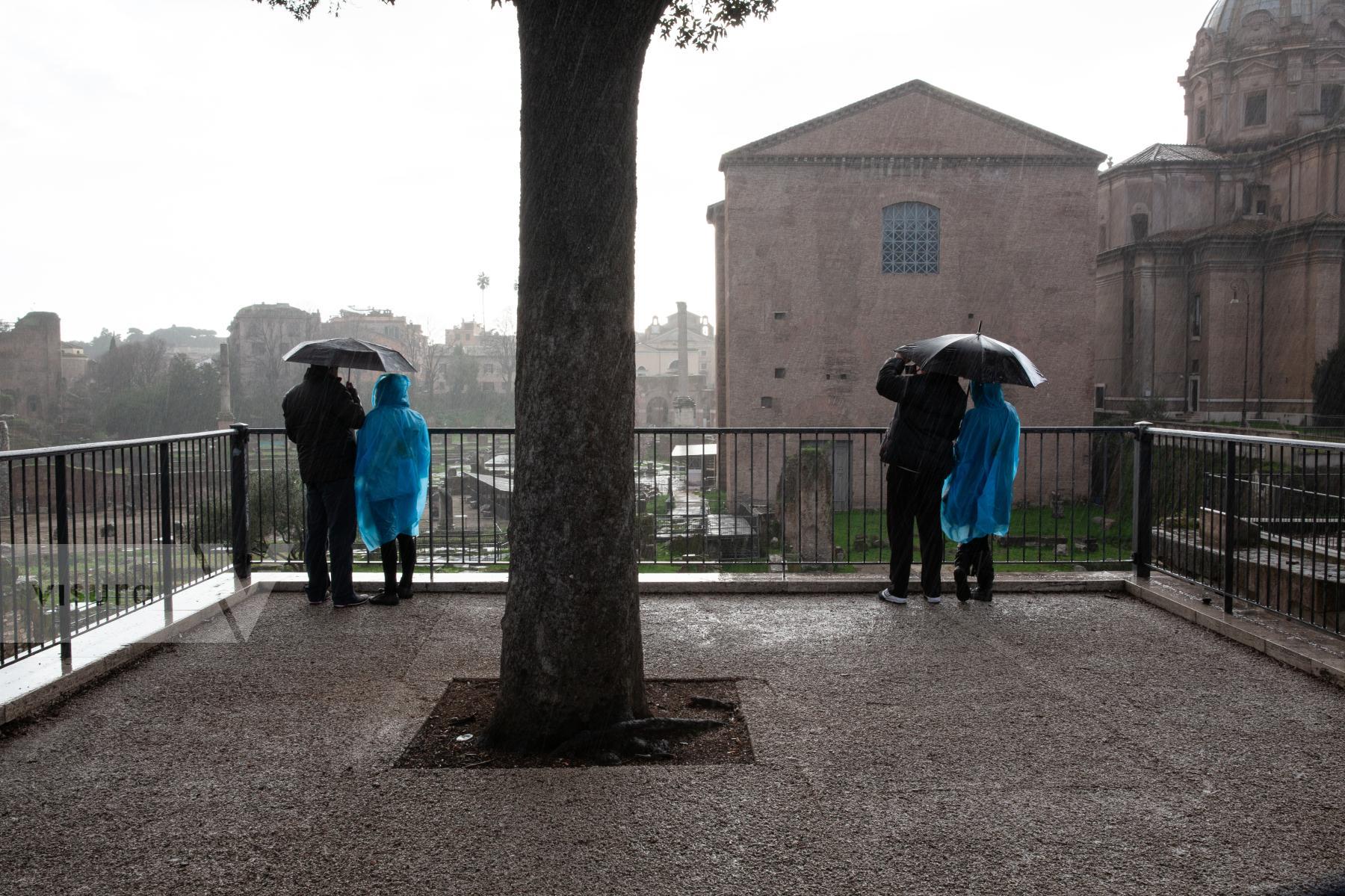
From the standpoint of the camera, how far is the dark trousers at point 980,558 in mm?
7387

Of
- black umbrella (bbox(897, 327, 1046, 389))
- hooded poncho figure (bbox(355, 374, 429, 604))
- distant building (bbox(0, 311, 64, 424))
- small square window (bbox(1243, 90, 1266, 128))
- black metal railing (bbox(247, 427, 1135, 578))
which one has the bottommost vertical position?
black metal railing (bbox(247, 427, 1135, 578))

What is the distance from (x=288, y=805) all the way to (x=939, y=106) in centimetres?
3336

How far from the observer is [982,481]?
7344mm

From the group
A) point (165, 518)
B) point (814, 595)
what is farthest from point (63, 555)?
point (814, 595)

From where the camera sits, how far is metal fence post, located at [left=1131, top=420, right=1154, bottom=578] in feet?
26.2

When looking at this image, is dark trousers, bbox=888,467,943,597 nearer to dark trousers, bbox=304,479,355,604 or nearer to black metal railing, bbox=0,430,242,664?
dark trousers, bbox=304,479,355,604

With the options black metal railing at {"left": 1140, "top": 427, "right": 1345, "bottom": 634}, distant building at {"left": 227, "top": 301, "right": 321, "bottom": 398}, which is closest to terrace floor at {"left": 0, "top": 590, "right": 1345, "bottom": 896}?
black metal railing at {"left": 1140, "top": 427, "right": 1345, "bottom": 634}

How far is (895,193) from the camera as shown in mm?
33156

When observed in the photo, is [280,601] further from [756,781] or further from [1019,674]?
[1019,674]

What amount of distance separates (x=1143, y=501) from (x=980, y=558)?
5.65ft

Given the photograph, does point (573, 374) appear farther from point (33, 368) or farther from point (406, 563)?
point (33, 368)

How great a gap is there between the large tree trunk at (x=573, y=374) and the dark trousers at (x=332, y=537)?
3.12 meters

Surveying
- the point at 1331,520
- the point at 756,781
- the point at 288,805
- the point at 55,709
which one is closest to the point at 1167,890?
the point at 756,781

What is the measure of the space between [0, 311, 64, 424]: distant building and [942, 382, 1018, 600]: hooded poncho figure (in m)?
58.4
